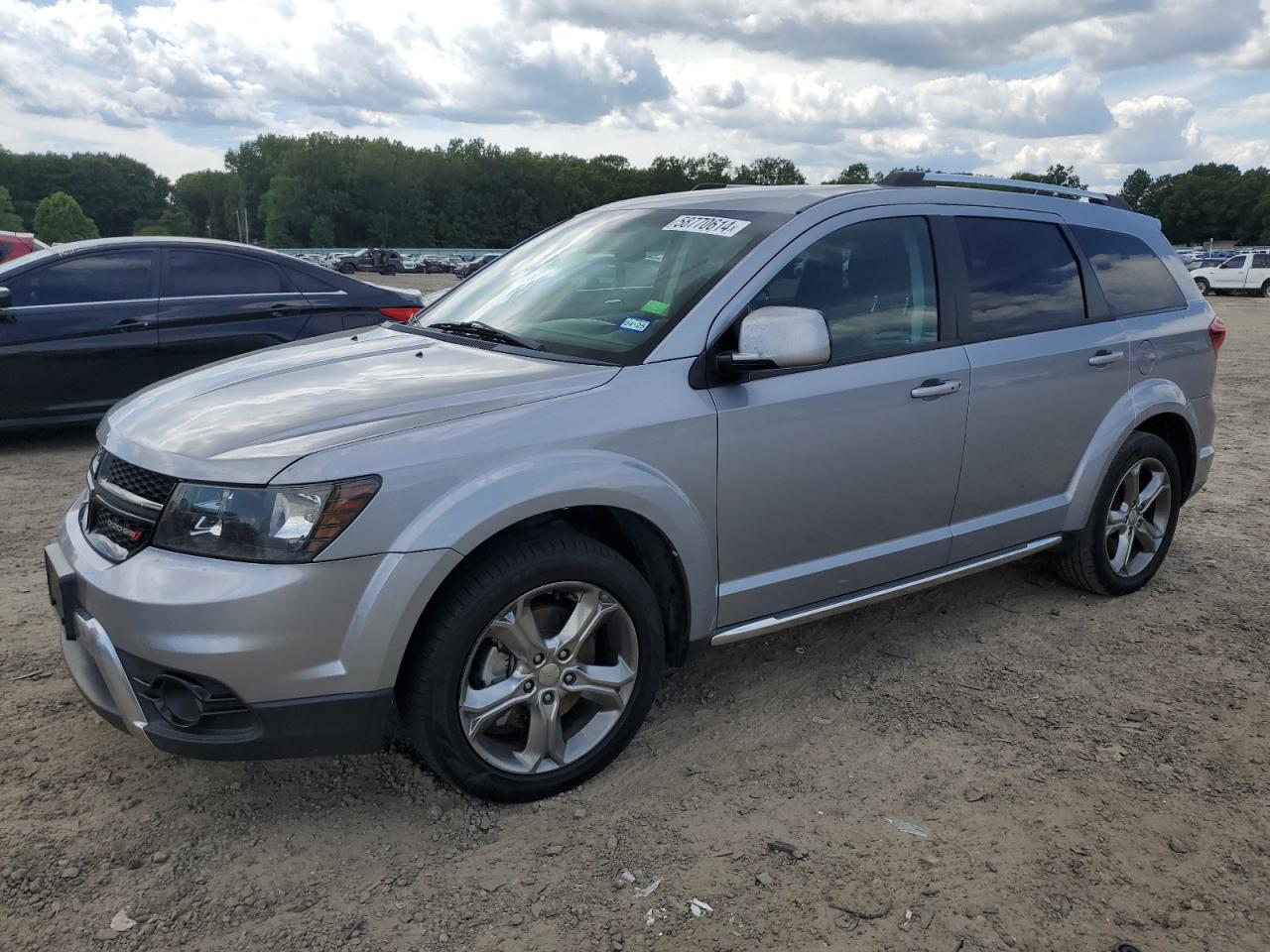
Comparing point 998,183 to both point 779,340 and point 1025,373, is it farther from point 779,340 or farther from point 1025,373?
point 779,340

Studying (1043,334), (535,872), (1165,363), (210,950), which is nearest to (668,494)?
(535,872)

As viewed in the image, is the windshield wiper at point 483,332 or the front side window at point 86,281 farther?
the front side window at point 86,281

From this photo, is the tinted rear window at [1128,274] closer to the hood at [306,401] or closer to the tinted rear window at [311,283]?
the hood at [306,401]

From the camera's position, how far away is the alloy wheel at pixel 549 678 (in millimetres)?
2832

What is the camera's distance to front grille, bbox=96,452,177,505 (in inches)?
105

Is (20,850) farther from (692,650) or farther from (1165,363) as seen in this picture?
(1165,363)

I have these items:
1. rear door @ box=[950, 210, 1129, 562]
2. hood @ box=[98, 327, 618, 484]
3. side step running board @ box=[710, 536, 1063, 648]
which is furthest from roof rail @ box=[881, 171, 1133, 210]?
hood @ box=[98, 327, 618, 484]

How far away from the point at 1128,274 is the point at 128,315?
638 centimetres

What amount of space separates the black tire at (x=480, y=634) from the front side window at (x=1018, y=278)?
6.00ft

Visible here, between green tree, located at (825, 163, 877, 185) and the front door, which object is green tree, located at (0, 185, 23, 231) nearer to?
green tree, located at (825, 163, 877, 185)

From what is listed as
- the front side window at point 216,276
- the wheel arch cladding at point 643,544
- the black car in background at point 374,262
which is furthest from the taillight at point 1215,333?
the black car in background at point 374,262

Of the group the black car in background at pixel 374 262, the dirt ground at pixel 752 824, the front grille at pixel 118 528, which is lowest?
the black car in background at pixel 374 262

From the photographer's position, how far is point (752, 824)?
291 centimetres

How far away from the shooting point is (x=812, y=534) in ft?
11.3
